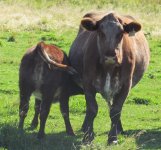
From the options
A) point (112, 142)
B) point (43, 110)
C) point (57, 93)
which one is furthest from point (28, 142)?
point (112, 142)

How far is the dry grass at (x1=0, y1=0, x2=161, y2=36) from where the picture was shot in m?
26.6

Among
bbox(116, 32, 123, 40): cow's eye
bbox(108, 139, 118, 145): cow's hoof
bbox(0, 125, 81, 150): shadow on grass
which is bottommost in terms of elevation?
bbox(108, 139, 118, 145): cow's hoof

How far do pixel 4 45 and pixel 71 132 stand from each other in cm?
1068

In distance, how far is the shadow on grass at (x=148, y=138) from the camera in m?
9.99

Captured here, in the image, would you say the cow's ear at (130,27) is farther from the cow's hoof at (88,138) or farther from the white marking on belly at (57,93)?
the cow's hoof at (88,138)

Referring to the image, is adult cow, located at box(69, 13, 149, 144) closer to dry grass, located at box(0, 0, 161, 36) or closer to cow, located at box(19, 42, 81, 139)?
cow, located at box(19, 42, 81, 139)

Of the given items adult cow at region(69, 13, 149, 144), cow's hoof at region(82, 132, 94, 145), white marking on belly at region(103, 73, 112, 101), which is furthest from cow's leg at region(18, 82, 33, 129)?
white marking on belly at region(103, 73, 112, 101)

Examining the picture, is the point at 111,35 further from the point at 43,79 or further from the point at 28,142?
the point at 28,142

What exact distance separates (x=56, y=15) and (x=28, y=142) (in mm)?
21030

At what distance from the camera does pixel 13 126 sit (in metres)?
10.1

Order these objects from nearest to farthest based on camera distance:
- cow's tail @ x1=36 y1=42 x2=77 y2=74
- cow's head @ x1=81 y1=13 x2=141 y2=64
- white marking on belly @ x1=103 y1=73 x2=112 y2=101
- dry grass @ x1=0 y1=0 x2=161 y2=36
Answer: cow's head @ x1=81 y1=13 x2=141 y2=64, white marking on belly @ x1=103 y1=73 x2=112 y2=101, cow's tail @ x1=36 y1=42 x2=77 y2=74, dry grass @ x1=0 y1=0 x2=161 y2=36

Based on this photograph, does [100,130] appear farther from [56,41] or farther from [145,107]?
[56,41]

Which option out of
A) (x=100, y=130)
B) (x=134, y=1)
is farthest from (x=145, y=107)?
(x=134, y=1)

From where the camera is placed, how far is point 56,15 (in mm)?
30078
